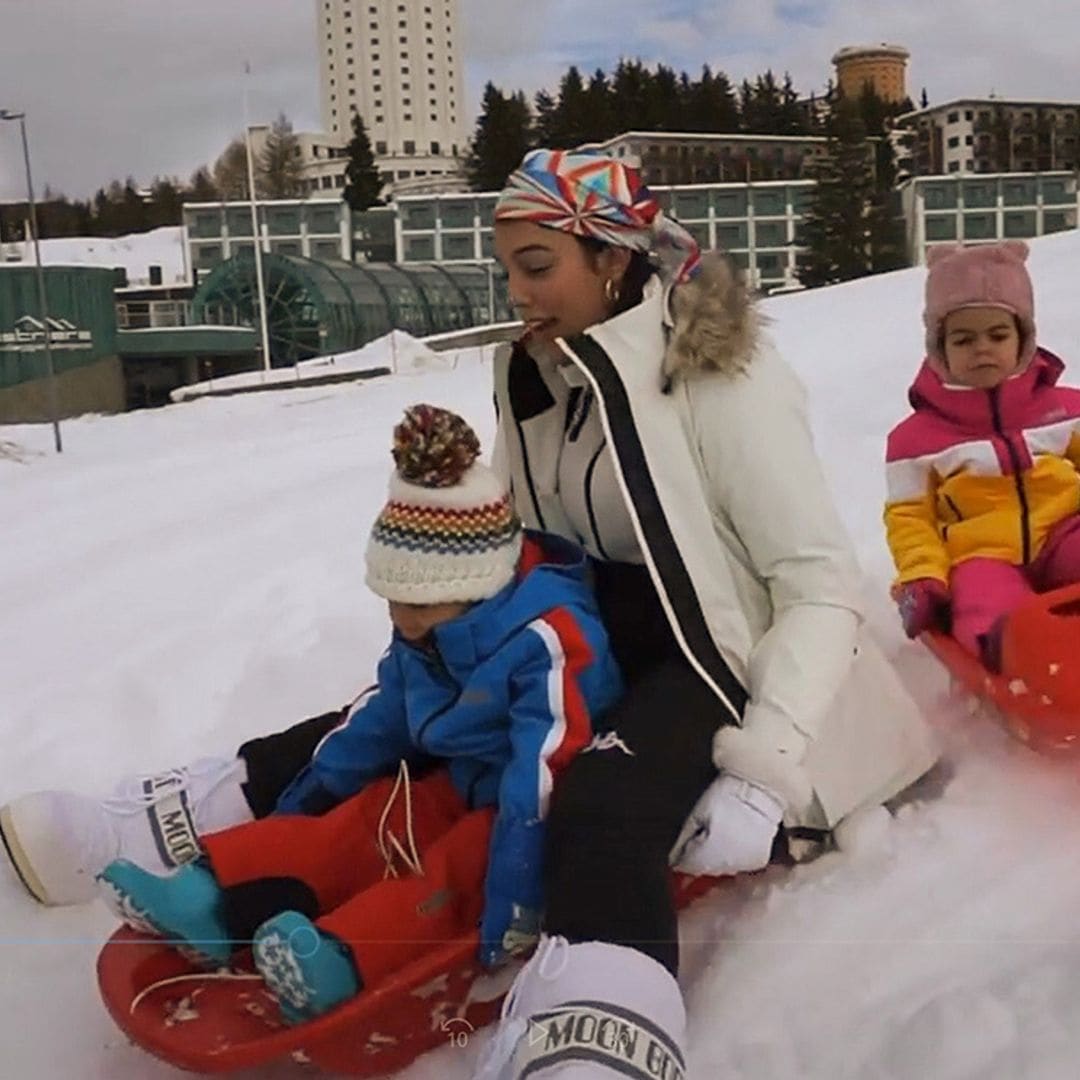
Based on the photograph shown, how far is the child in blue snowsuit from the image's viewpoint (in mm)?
927

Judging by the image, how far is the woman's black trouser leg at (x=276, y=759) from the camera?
1.17m

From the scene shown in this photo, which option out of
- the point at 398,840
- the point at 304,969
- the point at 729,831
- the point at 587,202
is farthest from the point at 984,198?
the point at 304,969

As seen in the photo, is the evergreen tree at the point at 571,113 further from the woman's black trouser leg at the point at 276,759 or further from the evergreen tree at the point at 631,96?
the woman's black trouser leg at the point at 276,759

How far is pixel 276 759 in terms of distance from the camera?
1.19m

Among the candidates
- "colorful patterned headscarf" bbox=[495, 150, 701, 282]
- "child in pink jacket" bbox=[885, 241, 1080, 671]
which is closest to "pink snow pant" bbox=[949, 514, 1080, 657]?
"child in pink jacket" bbox=[885, 241, 1080, 671]

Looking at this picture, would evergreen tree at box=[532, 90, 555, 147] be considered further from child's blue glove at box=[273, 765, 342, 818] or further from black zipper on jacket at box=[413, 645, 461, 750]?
child's blue glove at box=[273, 765, 342, 818]

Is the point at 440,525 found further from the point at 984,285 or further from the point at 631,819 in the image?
the point at 984,285

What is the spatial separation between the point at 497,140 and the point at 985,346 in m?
0.61

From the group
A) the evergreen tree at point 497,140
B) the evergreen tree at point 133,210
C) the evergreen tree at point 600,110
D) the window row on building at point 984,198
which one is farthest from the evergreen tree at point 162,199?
the window row on building at point 984,198

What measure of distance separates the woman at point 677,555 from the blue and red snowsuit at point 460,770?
0.04m

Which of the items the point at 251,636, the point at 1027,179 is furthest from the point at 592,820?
the point at 251,636

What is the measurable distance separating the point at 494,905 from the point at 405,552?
27cm

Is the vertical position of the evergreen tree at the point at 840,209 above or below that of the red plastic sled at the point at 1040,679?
above

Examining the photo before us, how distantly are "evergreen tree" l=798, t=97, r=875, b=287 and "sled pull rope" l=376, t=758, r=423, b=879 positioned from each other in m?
0.64
